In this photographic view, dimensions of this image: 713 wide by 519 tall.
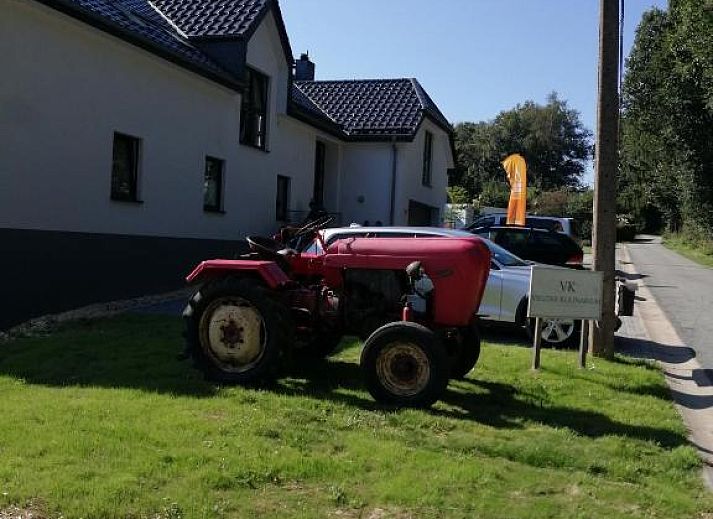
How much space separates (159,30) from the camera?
51.7ft

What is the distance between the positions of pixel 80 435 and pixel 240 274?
2.53 meters

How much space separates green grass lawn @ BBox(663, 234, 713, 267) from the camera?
138 feet

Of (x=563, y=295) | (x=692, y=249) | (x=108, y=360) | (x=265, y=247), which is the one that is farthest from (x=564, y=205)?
(x=108, y=360)

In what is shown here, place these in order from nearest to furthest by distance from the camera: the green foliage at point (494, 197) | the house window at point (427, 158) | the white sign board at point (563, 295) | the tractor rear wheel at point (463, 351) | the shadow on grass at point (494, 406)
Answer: the shadow on grass at point (494, 406) < the tractor rear wheel at point (463, 351) < the white sign board at point (563, 295) < the house window at point (427, 158) < the green foliage at point (494, 197)

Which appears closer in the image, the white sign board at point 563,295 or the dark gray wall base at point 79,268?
the white sign board at point 563,295

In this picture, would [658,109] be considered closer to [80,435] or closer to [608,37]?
[608,37]

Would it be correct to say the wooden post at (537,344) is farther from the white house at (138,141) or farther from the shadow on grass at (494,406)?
the white house at (138,141)

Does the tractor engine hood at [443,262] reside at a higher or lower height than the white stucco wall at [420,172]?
lower

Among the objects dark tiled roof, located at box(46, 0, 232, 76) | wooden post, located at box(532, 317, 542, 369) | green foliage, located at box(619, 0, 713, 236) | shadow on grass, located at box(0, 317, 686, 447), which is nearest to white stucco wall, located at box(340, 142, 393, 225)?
dark tiled roof, located at box(46, 0, 232, 76)

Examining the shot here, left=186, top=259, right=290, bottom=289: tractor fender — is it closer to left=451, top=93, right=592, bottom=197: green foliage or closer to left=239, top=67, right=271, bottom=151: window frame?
left=239, top=67, right=271, bottom=151: window frame

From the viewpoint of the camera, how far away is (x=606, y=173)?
9930 mm

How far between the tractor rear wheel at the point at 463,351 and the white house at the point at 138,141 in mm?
6939

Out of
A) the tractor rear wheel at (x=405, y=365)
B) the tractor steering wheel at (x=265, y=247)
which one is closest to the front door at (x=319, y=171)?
the tractor steering wheel at (x=265, y=247)

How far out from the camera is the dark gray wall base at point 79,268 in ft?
37.4
